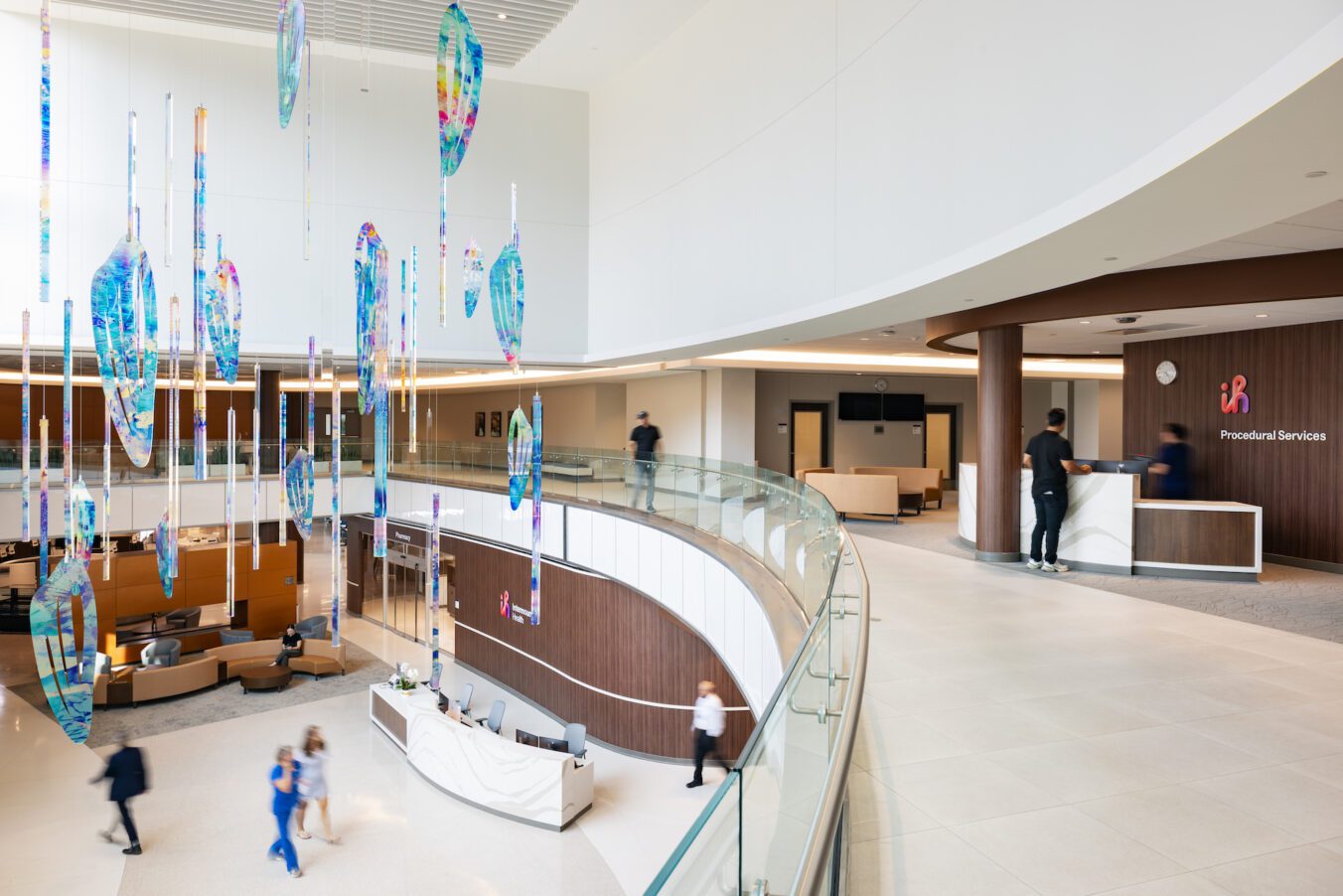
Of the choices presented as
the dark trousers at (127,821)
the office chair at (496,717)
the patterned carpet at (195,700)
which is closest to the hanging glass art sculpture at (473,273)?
the dark trousers at (127,821)

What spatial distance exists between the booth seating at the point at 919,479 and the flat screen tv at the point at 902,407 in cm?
466

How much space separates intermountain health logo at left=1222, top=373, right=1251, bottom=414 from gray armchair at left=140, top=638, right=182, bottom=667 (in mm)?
19336

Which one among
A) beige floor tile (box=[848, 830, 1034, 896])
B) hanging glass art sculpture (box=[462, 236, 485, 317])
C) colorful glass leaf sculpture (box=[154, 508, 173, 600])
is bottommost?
beige floor tile (box=[848, 830, 1034, 896])

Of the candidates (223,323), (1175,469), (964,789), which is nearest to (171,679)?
(223,323)

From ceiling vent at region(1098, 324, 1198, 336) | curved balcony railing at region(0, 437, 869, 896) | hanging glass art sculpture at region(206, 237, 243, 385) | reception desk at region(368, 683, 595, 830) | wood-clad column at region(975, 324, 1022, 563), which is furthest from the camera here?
ceiling vent at region(1098, 324, 1198, 336)

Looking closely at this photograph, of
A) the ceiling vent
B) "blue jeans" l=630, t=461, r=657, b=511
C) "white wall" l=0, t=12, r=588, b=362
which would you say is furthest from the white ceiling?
the ceiling vent

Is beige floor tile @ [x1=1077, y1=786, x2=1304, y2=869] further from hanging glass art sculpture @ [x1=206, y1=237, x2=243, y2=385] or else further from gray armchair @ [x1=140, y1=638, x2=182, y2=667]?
gray armchair @ [x1=140, y1=638, x2=182, y2=667]

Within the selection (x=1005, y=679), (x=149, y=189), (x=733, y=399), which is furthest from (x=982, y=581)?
(x=149, y=189)

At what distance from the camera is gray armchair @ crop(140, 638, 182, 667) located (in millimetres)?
16328

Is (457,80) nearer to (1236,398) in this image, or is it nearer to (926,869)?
(926,869)

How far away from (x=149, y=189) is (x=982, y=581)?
13665mm

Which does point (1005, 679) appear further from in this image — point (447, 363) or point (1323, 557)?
point (447, 363)

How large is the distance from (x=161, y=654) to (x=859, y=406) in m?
17.1

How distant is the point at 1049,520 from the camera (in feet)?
33.1
